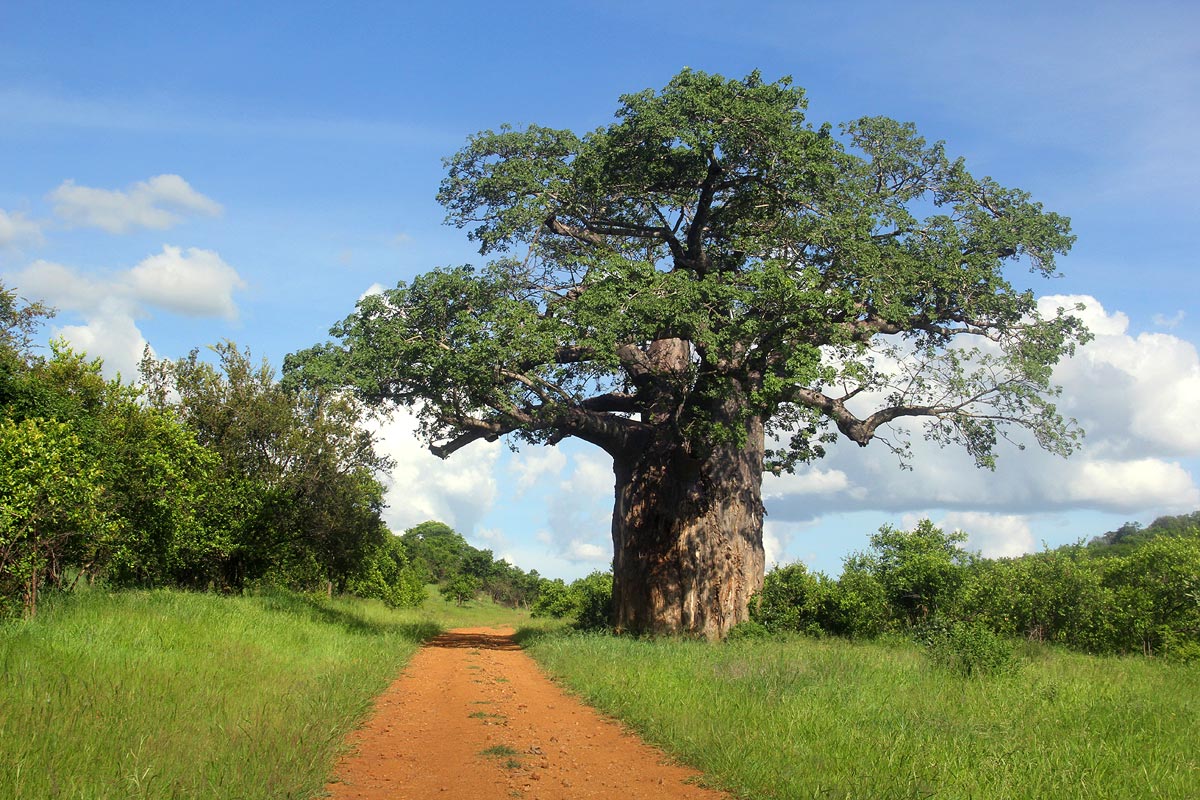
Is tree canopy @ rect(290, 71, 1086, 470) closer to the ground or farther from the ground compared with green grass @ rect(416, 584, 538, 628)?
farther from the ground

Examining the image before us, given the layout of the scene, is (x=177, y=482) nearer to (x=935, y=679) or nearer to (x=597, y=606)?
(x=597, y=606)

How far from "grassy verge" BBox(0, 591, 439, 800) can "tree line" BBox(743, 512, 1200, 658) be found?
8.60 m

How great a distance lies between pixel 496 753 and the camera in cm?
717

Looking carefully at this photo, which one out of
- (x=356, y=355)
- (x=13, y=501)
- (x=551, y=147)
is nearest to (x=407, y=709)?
(x=13, y=501)

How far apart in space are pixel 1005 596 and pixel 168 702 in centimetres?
1431

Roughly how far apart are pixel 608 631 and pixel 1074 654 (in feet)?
26.3

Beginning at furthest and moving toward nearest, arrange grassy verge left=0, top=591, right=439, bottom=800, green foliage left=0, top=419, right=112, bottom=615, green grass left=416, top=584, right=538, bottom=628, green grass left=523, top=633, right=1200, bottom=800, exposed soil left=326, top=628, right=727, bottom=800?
green grass left=416, top=584, right=538, bottom=628 < green foliage left=0, top=419, right=112, bottom=615 < exposed soil left=326, top=628, right=727, bottom=800 < green grass left=523, top=633, right=1200, bottom=800 < grassy verge left=0, top=591, right=439, bottom=800

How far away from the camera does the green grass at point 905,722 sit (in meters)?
5.89

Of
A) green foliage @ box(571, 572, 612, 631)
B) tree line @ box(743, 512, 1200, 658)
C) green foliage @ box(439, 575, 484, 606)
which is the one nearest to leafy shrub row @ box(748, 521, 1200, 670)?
tree line @ box(743, 512, 1200, 658)

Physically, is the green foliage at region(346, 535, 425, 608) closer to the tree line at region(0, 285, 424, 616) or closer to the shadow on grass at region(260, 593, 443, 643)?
the tree line at region(0, 285, 424, 616)

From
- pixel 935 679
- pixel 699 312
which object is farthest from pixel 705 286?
pixel 935 679

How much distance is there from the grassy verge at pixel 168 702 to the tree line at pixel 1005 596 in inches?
339

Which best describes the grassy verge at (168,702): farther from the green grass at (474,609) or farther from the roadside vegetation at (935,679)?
the green grass at (474,609)

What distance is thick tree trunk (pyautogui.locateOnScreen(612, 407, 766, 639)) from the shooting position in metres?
16.8
